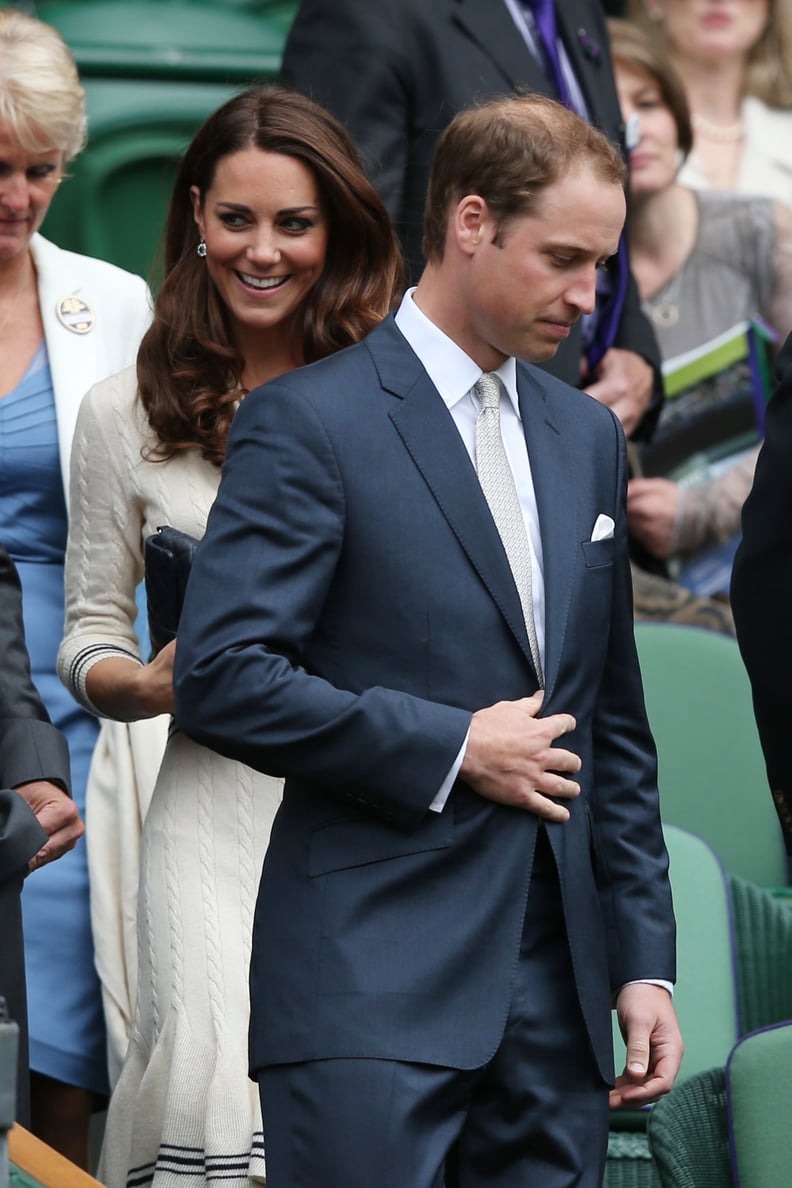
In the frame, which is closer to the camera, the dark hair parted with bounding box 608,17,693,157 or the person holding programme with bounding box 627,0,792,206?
the dark hair parted with bounding box 608,17,693,157

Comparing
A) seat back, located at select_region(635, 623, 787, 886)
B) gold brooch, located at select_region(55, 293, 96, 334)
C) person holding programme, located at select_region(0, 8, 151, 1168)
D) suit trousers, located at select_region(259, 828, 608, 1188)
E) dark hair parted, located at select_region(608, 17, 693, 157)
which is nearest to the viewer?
suit trousers, located at select_region(259, 828, 608, 1188)

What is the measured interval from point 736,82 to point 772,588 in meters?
3.31

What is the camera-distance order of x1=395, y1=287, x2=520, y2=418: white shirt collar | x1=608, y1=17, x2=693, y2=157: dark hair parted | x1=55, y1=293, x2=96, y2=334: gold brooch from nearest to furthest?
x1=395, y1=287, x2=520, y2=418: white shirt collar → x1=55, y1=293, x2=96, y2=334: gold brooch → x1=608, y1=17, x2=693, y2=157: dark hair parted

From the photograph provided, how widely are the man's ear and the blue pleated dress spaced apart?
1.45m

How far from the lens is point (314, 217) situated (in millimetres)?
3264

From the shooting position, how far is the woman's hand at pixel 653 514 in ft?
18.2

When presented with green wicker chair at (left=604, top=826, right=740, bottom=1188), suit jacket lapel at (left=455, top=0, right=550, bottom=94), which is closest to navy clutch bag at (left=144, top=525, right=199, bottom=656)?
green wicker chair at (left=604, top=826, right=740, bottom=1188)

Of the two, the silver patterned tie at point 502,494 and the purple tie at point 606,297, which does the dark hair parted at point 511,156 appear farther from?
the purple tie at point 606,297

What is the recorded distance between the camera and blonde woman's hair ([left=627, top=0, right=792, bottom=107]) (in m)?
5.74

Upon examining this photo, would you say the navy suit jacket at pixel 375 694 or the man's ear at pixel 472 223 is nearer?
the navy suit jacket at pixel 375 694

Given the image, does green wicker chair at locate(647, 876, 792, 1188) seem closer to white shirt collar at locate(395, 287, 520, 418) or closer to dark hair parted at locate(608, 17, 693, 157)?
white shirt collar at locate(395, 287, 520, 418)

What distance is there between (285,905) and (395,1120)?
273 millimetres

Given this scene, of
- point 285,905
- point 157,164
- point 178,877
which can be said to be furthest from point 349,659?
point 157,164

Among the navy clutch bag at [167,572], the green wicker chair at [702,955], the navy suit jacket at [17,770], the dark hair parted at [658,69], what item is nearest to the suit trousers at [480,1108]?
the navy suit jacket at [17,770]
